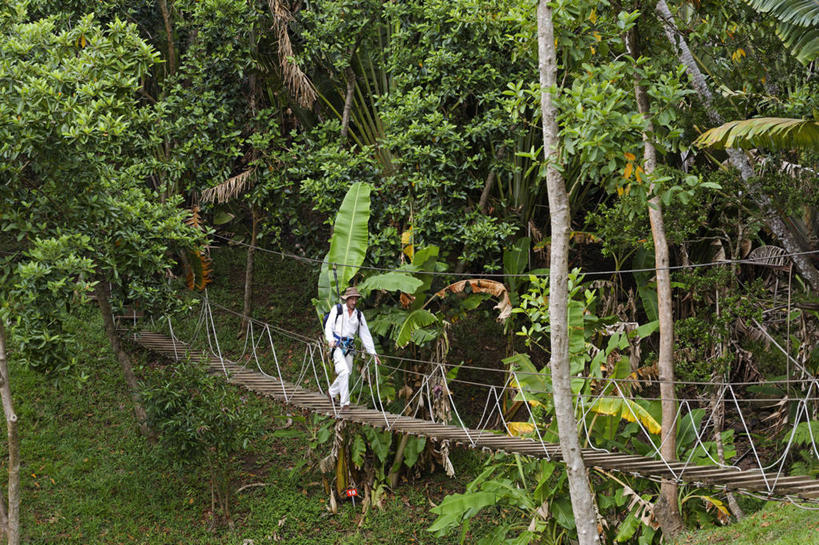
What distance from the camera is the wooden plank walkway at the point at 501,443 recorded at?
3.81 m

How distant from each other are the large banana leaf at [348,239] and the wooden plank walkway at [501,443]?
78 cm

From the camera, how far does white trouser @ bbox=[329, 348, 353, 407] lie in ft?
18.7

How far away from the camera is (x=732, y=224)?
664cm

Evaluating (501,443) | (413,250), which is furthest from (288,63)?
(501,443)

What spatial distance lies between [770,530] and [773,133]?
2.19 m

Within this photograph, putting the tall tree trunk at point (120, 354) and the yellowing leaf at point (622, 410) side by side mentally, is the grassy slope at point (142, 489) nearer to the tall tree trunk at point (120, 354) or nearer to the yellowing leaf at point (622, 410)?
the tall tree trunk at point (120, 354)

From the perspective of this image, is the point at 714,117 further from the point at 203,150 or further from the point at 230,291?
the point at 230,291

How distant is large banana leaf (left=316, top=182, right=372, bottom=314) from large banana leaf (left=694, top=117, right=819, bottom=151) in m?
2.65

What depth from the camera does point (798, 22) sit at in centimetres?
436

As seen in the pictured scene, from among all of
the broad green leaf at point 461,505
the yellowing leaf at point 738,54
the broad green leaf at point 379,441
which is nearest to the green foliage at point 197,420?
the broad green leaf at point 379,441

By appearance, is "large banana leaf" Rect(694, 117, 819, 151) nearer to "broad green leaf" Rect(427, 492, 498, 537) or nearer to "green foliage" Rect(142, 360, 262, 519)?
"broad green leaf" Rect(427, 492, 498, 537)

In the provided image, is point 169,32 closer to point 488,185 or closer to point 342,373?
point 488,185

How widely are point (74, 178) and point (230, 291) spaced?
4455mm

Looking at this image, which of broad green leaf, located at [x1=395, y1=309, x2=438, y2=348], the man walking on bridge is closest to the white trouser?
the man walking on bridge
